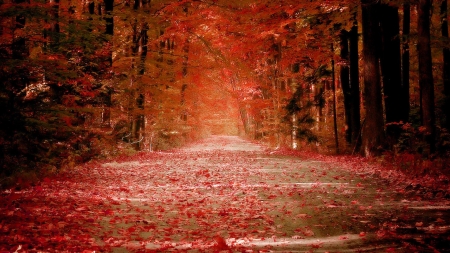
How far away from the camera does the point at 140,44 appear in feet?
85.6

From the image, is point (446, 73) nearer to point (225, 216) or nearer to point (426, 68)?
point (426, 68)

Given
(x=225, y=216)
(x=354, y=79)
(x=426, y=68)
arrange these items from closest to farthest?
(x=225, y=216), (x=426, y=68), (x=354, y=79)

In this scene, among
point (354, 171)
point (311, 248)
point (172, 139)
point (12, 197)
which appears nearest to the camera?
point (311, 248)

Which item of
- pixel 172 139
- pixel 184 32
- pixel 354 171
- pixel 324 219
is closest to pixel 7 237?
pixel 324 219

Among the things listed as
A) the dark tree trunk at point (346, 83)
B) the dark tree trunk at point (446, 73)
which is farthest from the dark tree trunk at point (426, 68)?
the dark tree trunk at point (346, 83)

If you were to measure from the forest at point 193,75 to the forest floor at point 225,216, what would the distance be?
74.6 inches

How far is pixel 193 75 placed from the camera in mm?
33188

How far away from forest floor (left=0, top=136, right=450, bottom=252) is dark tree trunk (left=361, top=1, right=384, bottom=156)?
3557 mm

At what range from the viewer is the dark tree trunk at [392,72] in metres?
17.5

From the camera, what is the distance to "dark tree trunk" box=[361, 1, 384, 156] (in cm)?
1645

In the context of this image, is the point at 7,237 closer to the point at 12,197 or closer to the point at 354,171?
the point at 12,197

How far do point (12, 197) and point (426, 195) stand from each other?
30.0 feet

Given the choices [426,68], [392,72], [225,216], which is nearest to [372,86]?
[392,72]

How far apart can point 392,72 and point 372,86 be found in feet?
5.80
